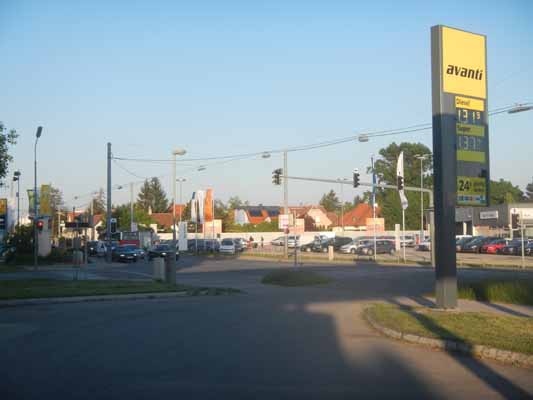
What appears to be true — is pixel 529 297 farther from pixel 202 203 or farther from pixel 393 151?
pixel 393 151

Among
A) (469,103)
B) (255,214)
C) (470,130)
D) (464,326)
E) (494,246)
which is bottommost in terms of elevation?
(464,326)

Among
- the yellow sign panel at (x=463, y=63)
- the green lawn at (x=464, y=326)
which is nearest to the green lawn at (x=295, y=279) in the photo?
the green lawn at (x=464, y=326)

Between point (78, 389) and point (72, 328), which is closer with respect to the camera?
point (78, 389)

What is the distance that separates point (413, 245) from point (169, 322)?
68.1m

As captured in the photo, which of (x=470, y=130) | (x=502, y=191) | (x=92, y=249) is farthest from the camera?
(x=502, y=191)

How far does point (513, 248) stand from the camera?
55719mm

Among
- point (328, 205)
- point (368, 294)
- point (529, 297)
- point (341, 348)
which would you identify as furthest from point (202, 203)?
point (328, 205)

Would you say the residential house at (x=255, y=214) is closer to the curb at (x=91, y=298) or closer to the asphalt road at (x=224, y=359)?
the curb at (x=91, y=298)

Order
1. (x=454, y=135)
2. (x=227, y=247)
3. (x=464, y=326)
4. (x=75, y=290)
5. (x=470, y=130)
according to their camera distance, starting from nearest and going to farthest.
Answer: (x=464, y=326)
(x=454, y=135)
(x=470, y=130)
(x=75, y=290)
(x=227, y=247)

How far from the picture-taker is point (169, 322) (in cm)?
1491

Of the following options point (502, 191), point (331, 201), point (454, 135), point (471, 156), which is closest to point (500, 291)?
point (471, 156)

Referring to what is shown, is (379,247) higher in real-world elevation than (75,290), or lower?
higher

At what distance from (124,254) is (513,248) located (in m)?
33.2

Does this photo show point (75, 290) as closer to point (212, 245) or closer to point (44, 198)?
point (44, 198)
